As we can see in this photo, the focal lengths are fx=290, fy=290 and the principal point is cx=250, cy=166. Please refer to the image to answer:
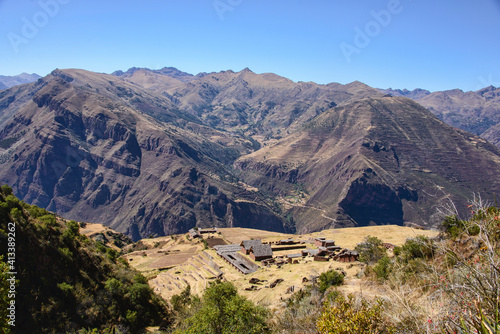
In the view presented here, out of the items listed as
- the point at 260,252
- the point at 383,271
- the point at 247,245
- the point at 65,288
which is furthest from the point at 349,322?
the point at 247,245

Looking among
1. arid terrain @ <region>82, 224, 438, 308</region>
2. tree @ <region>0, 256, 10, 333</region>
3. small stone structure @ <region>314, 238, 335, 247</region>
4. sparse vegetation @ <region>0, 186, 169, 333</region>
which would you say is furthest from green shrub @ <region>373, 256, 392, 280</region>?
small stone structure @ <region>314, 238, 335, 247</region>

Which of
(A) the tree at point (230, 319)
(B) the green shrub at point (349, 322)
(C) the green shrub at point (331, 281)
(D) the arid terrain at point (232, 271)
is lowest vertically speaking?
(D) the arid terrain at point (232, 271)

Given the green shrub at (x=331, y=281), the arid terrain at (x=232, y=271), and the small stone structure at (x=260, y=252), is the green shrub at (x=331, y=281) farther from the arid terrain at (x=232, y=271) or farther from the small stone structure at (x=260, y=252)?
the small stone structure at (x=260, y=252)

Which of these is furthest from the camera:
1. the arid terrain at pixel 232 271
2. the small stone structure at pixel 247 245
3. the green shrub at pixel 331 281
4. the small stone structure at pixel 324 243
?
the small stone structure at pixel 324 243

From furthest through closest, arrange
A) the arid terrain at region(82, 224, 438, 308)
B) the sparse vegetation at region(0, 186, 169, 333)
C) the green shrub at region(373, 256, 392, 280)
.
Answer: the arid terrain at region(82, 224, 438, 308) < the green shrub at region(373, 256, 392, 280) < the sparse vegetation at region(0, 186, 169, 333)

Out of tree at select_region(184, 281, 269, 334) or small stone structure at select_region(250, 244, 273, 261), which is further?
small stone structure at select_region(250, 244, 273, 261)

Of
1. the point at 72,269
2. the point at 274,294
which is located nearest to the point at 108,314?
the point at 72,269

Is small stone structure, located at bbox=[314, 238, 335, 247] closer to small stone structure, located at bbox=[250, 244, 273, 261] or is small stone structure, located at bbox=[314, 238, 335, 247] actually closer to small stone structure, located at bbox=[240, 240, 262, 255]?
small stone structure, located at bbox=[250, 244, 273, 261]

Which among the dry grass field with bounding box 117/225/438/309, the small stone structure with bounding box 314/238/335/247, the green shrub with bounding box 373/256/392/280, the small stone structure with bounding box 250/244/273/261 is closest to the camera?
the green shrub with bounding box 373/256/392/280

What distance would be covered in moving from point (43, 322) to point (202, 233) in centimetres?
8987

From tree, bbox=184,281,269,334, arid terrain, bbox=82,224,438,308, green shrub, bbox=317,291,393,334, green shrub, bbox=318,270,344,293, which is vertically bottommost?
arid terrain, bbox=82,224,438,308

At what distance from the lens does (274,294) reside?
137ft

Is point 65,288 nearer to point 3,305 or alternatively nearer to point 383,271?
point 3,305

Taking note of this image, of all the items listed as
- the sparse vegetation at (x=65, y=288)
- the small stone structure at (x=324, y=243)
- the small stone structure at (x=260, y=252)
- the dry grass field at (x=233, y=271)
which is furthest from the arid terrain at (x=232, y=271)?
the sparse vegetation at (x=65, y=288)
